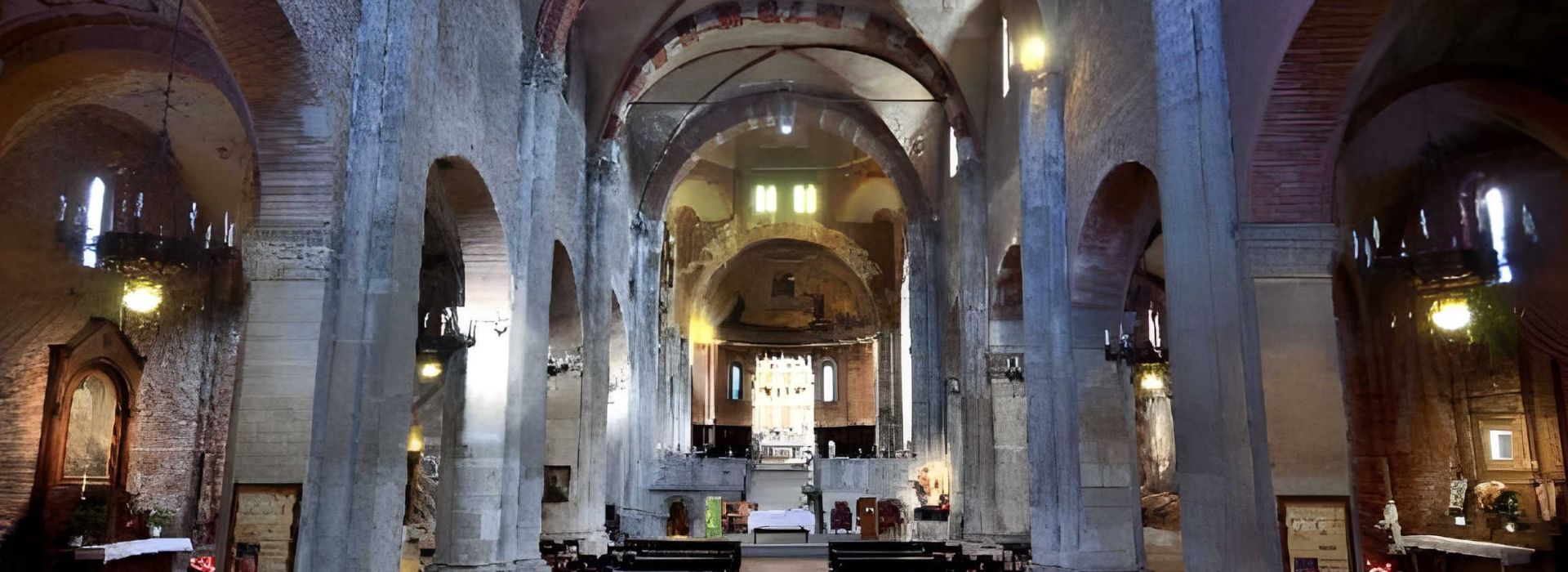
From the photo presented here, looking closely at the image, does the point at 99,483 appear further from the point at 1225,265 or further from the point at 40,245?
the point at 1225,265

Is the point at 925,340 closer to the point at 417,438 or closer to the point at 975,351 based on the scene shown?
the point at 975,351

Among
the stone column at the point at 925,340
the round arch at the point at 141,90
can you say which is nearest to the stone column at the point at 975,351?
the stone column at the point at 925,340

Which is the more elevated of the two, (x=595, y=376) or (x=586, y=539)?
(x=595, y=376)

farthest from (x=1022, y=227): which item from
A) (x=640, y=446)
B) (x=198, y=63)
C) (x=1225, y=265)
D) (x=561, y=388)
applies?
(x=640, y=446)

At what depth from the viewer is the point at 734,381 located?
38.7m

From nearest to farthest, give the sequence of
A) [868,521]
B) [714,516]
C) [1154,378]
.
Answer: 1. [1154,378]
2. [868,521]
3. [714,516]

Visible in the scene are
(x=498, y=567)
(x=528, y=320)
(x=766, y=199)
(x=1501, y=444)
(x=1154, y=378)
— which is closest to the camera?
(x=498, y=567)

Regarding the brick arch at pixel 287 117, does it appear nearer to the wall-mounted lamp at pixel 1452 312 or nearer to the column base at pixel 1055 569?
the column base at pixel 1055 569

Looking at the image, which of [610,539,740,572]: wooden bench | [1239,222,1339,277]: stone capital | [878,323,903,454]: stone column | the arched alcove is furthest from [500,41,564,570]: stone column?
[878,323,903,454]: stone column

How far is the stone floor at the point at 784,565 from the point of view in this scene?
701 inches

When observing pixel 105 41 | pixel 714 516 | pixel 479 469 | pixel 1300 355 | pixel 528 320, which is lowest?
pixel 714 516

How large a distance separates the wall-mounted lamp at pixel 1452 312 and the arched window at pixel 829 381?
26114 mm

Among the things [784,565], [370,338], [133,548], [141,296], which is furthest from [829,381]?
[370,338]

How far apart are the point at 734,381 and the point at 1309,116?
104ft
